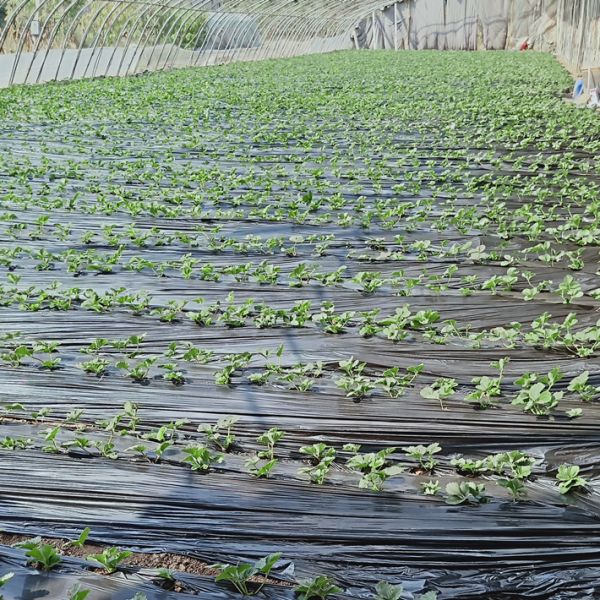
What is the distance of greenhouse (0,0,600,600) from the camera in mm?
3232

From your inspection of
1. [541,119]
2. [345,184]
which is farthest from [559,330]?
[541,119]

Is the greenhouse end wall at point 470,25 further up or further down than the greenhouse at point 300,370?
further up

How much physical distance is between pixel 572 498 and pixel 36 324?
368 centimetres

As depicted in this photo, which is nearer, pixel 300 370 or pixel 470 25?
pixel 300 370

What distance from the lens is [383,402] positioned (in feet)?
14.8

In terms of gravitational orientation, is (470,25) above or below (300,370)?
above

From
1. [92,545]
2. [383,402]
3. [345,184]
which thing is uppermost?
[345,184]

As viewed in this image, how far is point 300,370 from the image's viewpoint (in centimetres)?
488

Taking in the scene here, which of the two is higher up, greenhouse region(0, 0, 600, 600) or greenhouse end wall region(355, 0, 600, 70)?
greenhouse end wall region(355, 0, 600, 70)

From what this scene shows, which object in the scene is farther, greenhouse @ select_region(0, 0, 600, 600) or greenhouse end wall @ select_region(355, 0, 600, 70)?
greenhouse end wall @ select_region(355, 0, 600, 70)

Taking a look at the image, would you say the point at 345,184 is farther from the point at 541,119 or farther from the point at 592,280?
the point at 541,119

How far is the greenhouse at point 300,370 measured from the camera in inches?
127

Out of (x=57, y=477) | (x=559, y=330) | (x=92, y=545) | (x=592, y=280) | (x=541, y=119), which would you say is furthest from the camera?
Answer: (x=541, y=119)

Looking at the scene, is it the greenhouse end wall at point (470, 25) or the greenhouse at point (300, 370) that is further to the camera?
the greenhouse end wall at point (470, 25)
